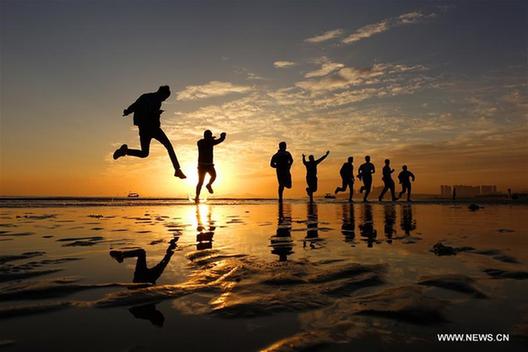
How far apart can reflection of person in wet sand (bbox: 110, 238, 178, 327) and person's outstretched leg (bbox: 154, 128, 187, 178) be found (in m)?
5.34

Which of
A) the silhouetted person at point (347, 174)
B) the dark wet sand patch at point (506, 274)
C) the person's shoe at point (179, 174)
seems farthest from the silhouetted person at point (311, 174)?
the dark wet sand patch at point (506, 274)

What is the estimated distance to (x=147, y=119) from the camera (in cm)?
915

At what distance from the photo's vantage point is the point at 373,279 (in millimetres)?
2502

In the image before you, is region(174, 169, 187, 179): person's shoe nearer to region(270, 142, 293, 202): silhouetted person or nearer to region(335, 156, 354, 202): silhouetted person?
region(270, 142, 293, 202): silhouetted person

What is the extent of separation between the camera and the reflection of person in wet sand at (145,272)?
5.84 ft

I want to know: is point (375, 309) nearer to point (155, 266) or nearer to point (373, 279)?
point (373, 279)

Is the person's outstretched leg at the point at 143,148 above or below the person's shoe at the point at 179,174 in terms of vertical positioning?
above

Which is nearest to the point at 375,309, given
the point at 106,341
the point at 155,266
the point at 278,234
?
the point at 106,341

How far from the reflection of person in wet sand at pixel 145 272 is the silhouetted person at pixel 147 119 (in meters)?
5.29

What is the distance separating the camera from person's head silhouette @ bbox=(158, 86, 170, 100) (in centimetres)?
924

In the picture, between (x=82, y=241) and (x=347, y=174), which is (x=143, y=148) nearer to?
(x=82, y=241)

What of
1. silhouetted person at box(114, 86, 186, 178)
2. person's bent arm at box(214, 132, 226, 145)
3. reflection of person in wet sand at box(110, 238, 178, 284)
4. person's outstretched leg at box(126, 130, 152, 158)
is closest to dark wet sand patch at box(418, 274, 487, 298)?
reflection of person in wet sand at box(110, 238, 178, 284)

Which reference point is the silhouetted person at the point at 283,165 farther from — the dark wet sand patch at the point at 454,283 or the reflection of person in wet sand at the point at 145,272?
the dark wet sand patch at the point at 454,283

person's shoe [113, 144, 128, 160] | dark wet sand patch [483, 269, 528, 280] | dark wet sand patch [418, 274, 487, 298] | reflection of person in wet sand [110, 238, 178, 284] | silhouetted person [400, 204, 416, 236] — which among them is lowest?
silhouetted person [400, 204, 416, 236]
